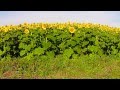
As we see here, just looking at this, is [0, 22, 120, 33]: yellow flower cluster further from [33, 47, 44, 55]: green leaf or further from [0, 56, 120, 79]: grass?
[0, 56, 120, 79]: grass

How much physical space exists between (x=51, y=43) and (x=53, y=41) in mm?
66

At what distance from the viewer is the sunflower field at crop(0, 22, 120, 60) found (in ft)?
25.3

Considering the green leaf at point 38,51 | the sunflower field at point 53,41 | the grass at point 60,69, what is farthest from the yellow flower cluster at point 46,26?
the grass at point 60,69

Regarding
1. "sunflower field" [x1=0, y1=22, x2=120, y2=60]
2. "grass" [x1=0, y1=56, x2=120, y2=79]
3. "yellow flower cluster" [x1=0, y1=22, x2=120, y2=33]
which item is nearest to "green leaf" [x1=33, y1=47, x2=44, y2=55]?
"sunflower field" [x1=0, y1=22, x2=120, y2=60]

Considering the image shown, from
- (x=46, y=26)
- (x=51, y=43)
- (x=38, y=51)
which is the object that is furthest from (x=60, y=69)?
(x=46, y=26)

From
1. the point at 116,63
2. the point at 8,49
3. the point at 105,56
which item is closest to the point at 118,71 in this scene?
the point at 116,63

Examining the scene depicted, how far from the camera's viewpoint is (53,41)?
7.83 m

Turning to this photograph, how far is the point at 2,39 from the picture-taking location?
8.02 metres

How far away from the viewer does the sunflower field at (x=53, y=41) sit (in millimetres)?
7727

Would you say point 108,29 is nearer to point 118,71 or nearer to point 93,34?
point 93,34

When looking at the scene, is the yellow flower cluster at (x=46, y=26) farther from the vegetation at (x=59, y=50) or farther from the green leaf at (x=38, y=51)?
the green leaf at (x=38, y=51)

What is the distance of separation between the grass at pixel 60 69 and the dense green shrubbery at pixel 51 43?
367 millimetres

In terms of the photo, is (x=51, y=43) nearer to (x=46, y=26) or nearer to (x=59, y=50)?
(x=59, y=50)

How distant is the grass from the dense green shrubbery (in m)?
0.37
